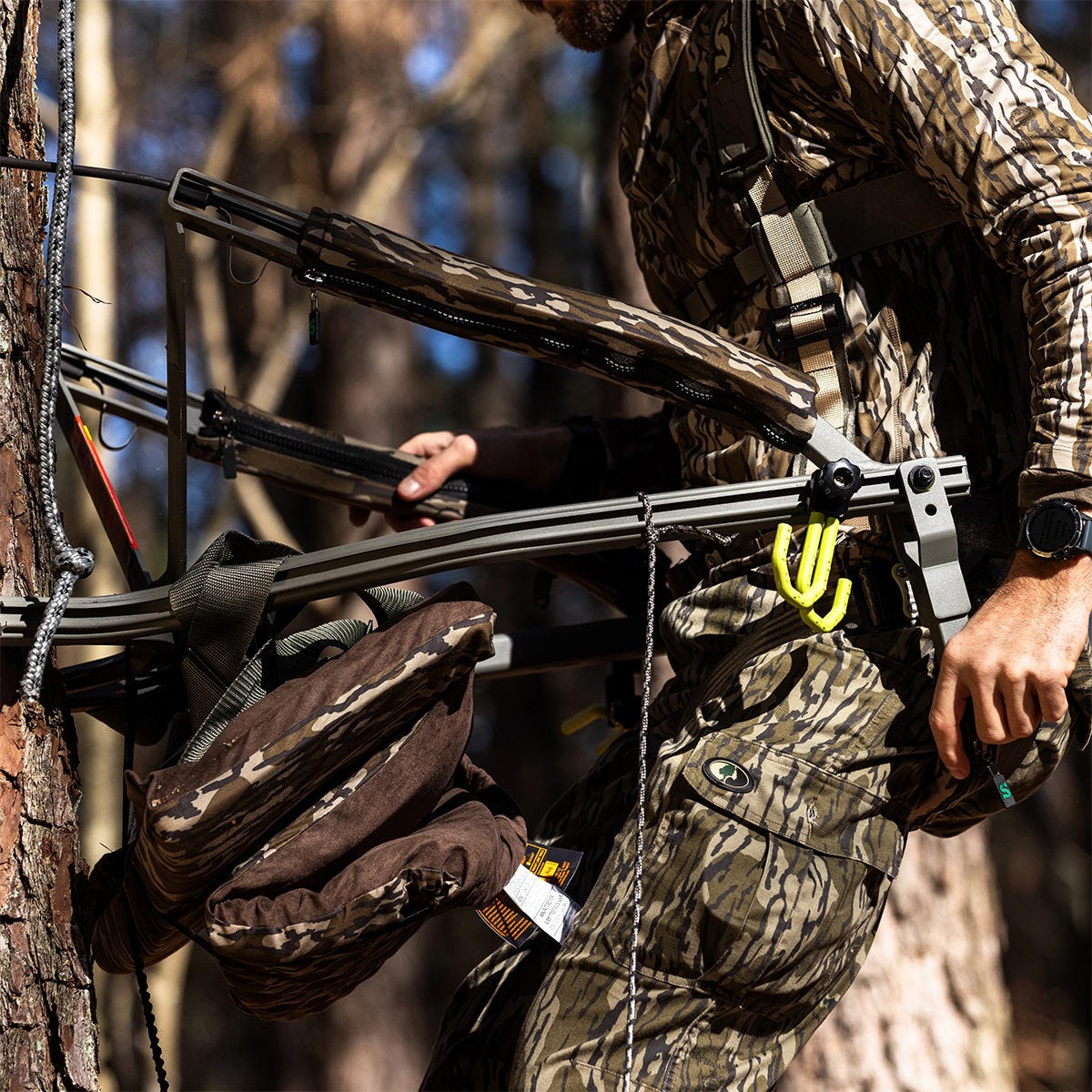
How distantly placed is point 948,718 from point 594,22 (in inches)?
54.4

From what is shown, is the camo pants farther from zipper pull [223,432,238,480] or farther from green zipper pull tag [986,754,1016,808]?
zipper pull [223,432,238,480]

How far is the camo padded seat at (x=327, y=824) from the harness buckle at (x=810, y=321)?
0.61m

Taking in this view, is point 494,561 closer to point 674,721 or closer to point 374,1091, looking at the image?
point 674,721

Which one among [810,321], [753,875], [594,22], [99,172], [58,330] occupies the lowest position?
[753,875]

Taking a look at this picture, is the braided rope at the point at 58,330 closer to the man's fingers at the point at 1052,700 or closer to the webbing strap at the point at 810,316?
the webbing strap at the point at 810,316

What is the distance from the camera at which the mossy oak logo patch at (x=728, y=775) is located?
65.9 inches

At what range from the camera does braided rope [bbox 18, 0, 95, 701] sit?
67.5 inches

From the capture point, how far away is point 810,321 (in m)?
1.84

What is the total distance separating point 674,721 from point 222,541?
76 cm

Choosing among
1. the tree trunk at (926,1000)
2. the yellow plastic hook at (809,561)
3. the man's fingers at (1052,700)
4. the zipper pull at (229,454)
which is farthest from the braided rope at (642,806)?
the tree trunk at (926,1000)

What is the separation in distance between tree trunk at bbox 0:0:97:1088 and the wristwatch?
1.35 meters

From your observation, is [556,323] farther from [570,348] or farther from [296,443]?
[296,443]

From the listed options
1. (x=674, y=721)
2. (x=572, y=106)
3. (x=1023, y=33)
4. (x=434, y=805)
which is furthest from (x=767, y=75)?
(x=572, y=106)

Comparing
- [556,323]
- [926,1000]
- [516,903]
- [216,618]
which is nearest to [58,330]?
[216,618]
